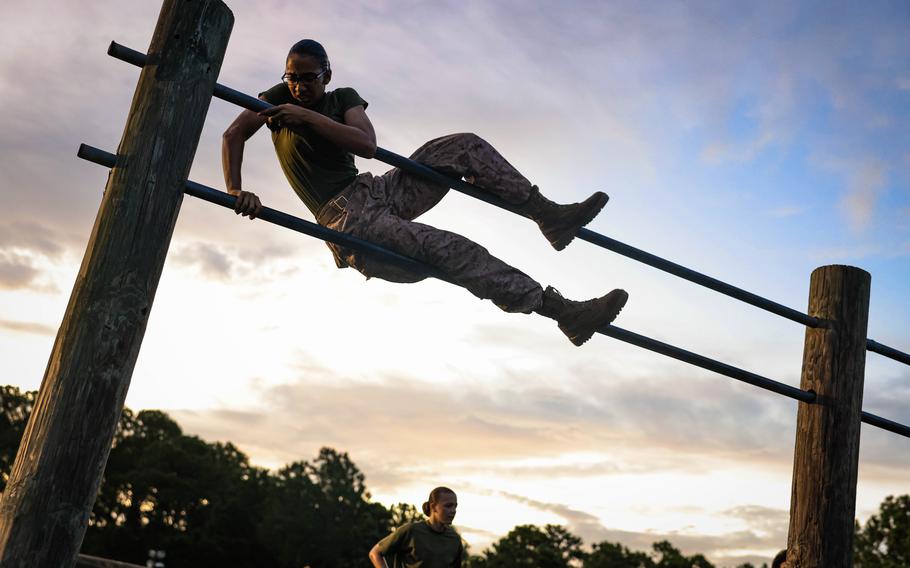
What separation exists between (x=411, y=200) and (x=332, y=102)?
509 millimetres

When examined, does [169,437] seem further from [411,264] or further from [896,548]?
[411,264]

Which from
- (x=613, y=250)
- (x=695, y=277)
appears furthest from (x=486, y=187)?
(x=695, y=277)

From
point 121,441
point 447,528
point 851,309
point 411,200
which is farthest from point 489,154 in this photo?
point 121,441

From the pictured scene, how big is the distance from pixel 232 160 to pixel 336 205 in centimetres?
46

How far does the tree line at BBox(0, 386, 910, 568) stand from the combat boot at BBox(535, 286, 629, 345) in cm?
5120

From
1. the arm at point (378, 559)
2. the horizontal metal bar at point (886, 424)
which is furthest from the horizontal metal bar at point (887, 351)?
the arm at point (378, 559)

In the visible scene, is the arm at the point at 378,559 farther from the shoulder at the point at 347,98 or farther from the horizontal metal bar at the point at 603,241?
the shoulder at the point at 347,98

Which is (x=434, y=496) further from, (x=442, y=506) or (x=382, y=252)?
(x=382, y=252)

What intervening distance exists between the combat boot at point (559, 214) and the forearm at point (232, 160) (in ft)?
3.83

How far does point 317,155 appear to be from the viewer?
372 cm

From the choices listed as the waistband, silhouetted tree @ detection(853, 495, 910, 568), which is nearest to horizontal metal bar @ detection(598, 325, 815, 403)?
the waistband

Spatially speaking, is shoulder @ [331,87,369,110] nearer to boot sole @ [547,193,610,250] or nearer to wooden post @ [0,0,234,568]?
wooden post @ [0,0,234,568]

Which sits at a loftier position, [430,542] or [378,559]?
[430,542]

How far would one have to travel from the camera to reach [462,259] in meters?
3.66
